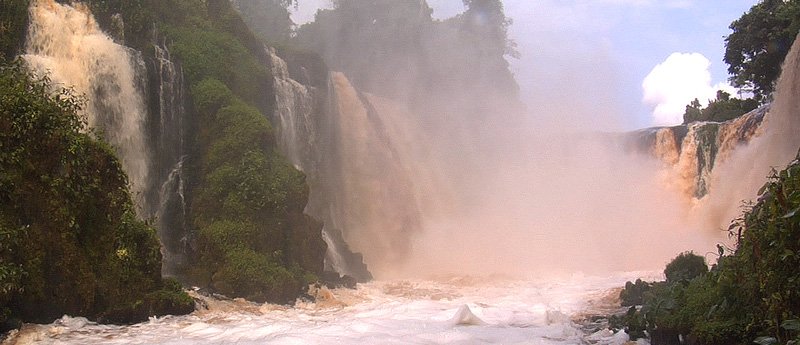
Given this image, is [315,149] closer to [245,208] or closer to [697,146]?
[245,208]

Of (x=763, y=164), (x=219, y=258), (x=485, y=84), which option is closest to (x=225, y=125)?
(x=219, y=258)

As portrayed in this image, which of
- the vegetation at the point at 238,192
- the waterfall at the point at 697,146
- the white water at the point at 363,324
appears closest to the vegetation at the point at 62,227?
the white water at the point at 363,324

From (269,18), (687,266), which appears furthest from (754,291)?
(269,18)

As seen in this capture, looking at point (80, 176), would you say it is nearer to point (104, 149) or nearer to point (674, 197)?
point (104, 149)

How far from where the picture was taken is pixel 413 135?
30.3 m

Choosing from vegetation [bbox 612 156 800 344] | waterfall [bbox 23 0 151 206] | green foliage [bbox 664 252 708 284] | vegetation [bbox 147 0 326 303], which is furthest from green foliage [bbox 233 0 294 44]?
vegetation [bbox 612 156 800 344]

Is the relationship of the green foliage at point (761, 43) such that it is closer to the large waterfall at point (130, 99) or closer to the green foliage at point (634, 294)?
the green foliage at point (634, 294)

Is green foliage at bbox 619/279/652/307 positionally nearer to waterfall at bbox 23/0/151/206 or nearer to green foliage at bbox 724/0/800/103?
waterfall at bbox 23/0/151/206

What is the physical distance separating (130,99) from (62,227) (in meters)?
5.80

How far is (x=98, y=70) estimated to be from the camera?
14.1 metres

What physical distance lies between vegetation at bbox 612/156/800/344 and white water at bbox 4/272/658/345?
1061 mm

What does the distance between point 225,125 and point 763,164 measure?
48.4 ft

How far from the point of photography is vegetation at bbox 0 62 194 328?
8.90 meters

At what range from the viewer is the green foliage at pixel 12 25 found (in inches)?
489
